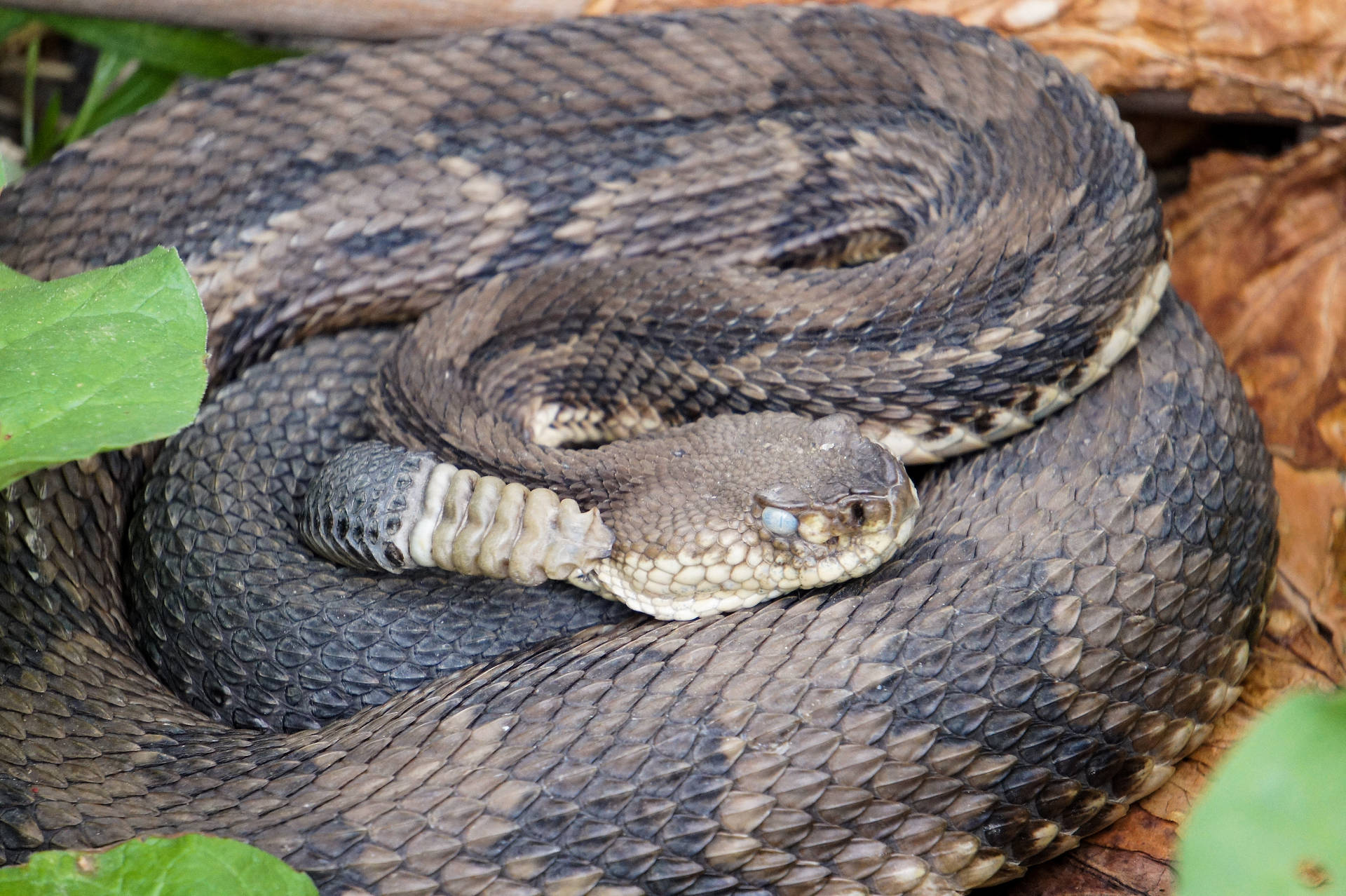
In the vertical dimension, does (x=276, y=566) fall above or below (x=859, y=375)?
below

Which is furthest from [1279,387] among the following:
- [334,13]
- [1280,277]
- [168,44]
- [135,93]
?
[135,93]

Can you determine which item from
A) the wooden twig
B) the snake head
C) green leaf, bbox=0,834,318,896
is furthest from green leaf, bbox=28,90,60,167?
green leaf, bbox=0,834,318,896

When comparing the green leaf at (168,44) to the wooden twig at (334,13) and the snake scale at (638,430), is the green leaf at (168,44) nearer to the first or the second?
the wooden twig at (334,13)

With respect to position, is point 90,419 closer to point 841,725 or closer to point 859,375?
point 841,725

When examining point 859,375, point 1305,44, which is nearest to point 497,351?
point 859,375

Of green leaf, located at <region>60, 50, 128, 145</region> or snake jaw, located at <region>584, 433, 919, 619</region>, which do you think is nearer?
snake jaw, located at <region>584, 433, 919, 619</region>

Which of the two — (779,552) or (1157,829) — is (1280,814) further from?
(779,552)

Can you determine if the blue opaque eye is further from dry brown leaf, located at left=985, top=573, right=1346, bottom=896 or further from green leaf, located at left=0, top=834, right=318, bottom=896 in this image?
green leaf, located at left=0, top=834, right=318, bottom=896
